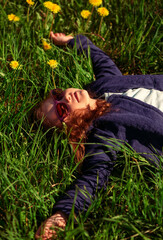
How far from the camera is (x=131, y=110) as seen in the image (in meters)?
1.95

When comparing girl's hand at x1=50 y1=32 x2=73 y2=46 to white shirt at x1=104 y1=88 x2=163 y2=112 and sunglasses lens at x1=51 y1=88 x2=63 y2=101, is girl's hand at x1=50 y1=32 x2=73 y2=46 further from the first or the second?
white shirt at x1=104 y1=88 x2=163 y2=112

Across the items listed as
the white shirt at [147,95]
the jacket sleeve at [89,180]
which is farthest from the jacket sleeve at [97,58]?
the jacket sleeve at [89,180]

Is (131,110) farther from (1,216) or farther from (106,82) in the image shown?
(1,216)

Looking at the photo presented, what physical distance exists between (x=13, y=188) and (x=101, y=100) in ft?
2.90

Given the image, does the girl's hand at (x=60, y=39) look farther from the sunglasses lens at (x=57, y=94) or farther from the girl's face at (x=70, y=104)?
the girl's face at (x=70, y=104)

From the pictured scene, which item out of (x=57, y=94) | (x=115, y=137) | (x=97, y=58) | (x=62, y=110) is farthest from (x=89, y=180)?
(x=97, y=58)

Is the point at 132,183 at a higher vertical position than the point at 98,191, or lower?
higher

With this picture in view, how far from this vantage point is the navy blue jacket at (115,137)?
164 cm

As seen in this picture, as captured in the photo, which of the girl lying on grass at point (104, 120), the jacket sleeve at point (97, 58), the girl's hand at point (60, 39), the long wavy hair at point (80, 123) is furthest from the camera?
the girl's hand at point (60, 39)

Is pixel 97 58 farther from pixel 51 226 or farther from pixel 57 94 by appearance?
pixel 51 226

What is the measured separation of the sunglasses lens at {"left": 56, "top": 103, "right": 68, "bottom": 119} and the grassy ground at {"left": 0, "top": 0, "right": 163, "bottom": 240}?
13cm

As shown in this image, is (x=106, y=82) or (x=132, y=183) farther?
(x=106, y=82)

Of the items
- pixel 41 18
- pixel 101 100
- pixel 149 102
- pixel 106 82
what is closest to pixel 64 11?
pixel 41 18

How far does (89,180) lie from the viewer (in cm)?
169
